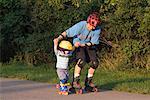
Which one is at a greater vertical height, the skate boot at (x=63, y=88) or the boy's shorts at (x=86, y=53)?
the boy's shorts at (x=86, y=53)

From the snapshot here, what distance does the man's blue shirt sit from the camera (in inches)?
374

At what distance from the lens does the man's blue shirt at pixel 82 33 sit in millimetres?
9500

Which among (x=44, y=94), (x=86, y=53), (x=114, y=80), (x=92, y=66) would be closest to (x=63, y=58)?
(x=86, y=53)

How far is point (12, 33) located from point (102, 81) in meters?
7.55

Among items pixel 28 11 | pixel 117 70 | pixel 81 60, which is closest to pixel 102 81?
pixel 81 60

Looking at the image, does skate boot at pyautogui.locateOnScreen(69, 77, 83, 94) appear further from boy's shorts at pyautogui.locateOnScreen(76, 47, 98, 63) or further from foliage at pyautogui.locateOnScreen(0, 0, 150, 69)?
foliage at pyautogui.locateOnScreen(0, 0, 150, 69)

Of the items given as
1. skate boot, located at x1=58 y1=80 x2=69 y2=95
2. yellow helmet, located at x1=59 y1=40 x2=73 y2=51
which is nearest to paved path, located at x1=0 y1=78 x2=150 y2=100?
skate boot, located at x1=58 y1=80 x2=69 y2=95

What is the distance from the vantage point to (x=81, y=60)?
9648 mm

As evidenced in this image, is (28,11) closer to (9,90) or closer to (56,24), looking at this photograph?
(56,24)

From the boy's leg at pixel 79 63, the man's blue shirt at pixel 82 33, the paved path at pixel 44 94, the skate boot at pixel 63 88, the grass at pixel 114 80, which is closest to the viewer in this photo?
the paved path at pixel 44 94

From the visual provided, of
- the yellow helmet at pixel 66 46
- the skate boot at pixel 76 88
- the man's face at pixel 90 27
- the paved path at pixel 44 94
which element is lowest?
the paved path at pixel 44 94

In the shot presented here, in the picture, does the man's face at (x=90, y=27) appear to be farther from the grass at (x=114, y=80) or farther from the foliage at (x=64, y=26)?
the foliage at (x=64, y=26)

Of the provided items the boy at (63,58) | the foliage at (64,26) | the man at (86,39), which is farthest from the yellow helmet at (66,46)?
the foliage at (64,26)

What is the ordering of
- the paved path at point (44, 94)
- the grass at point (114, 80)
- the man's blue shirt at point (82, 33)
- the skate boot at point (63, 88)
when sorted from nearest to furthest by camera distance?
the paved path at point (44, 94)
the skate boot at point (63, 88)
the man's blue shirt at point (82, 33)
the grass at point (114, 80)
